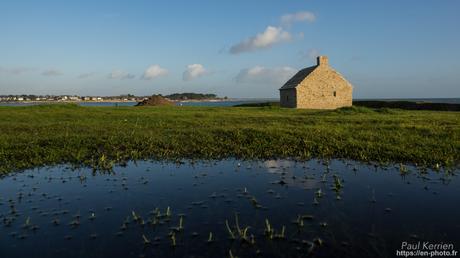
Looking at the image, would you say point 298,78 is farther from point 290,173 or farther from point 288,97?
point 290,173

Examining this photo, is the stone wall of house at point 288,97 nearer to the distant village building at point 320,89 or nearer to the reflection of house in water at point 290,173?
the distant village building at point 320,89

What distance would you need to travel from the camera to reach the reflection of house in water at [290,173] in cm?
1076

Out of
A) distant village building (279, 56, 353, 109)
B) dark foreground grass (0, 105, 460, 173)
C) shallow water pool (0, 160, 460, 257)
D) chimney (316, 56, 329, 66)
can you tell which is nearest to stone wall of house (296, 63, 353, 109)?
distant village building (279, 56, 353, 109)

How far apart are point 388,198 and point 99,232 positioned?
6765 mm

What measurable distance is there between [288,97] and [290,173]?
45651mm

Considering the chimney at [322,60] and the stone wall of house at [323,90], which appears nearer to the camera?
the stone wall of house at [323,90]

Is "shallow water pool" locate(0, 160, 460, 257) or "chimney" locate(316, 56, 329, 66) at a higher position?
"chimney" locate(316, 56, 329, 66)

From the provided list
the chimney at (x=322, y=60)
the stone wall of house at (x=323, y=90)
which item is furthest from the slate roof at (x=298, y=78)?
the stone wall of house at (x=323, y=90)

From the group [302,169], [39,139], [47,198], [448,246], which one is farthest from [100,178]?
[448,246]

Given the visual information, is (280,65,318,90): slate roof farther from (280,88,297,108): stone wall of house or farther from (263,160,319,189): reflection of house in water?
(263,160,319,189): reflection of house in water

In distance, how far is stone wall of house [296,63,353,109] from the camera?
53584mm

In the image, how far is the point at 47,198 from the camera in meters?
9.74

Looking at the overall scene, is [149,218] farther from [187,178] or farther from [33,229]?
[187,178]

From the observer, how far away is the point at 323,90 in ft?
179
